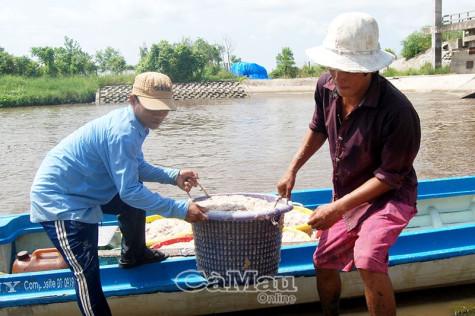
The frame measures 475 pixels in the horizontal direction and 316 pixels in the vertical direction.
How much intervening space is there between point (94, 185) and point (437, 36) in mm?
37667

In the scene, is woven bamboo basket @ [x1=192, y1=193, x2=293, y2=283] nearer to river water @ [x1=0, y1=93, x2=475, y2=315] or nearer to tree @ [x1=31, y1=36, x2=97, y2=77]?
river water @ [x1=0, y1=93, x2=475, y2=315]

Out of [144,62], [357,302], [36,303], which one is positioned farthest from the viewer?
[144,62]

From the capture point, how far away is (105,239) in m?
4.44

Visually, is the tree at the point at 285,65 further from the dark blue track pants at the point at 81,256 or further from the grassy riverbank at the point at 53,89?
the dark blue track pants at the point at 81,256

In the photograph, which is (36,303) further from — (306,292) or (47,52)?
(47,52)

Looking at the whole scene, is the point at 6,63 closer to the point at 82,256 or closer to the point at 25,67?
the point at 25,67

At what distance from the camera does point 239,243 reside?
2.92 metres

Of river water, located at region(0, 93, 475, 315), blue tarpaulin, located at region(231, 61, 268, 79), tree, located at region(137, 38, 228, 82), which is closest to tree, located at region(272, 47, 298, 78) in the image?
blue tarpaulin, located at region(231, 61, 268, 79)

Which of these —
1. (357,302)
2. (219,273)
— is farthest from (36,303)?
(357,302)

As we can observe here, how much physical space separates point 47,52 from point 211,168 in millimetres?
41827

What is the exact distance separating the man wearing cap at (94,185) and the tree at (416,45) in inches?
1693

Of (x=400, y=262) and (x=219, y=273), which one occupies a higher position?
(x=219, y=273)

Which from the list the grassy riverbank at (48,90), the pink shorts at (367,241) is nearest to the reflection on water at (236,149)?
the pink shorts at (367,241)

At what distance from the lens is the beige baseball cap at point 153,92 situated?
294cm
